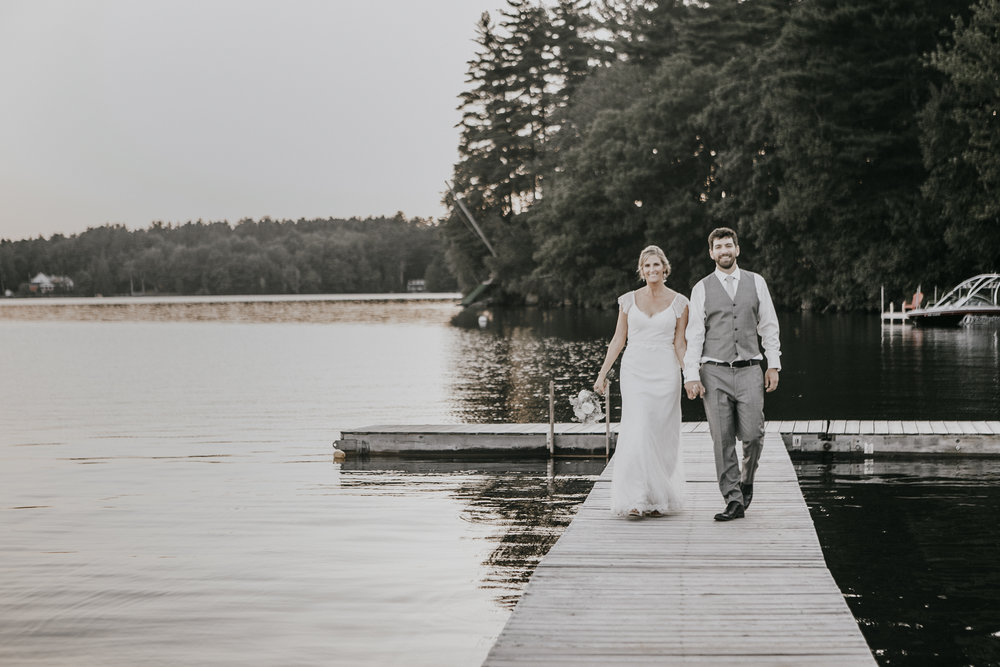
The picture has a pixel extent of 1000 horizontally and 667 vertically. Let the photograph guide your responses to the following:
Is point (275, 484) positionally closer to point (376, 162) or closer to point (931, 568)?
point (931, 568)

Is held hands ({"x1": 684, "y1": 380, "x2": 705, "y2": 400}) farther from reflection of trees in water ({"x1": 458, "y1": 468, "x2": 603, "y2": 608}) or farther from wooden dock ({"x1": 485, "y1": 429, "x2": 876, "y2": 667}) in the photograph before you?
reflection of trees in water ({"x1": 458, "y1": 468, "x2": 603, "y2": 608})

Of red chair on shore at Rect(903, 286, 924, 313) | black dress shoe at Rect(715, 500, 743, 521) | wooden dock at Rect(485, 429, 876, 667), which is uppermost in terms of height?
red chair on shore at Rect(903, 286, 924, 313)

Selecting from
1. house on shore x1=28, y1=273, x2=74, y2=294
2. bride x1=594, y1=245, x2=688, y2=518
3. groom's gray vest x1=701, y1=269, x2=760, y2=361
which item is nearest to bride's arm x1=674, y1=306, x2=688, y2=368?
bride x1=594, y1=245, x2=688, y2=518

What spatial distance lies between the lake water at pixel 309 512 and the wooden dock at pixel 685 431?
0.29 m

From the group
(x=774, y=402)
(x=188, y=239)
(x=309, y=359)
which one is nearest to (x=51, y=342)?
(x=309, y=359)

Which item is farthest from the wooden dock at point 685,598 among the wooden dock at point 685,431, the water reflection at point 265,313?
the water reflection at point 265,313

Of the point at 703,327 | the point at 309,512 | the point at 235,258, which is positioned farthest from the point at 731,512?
the point at 235,258

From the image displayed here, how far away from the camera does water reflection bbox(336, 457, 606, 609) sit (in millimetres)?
9883

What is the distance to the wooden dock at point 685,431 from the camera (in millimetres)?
14344

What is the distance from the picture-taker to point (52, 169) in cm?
8338

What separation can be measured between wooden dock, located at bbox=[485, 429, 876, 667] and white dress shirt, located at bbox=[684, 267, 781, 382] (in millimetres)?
1200

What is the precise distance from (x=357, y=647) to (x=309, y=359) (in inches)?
1280

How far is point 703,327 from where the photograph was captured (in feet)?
27.1

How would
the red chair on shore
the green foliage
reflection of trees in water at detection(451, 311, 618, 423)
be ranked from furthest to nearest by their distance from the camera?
1. the red chair on shore
2. the green foliage
3. reflection of trees in water at detection(451, 311, 618, 423)
